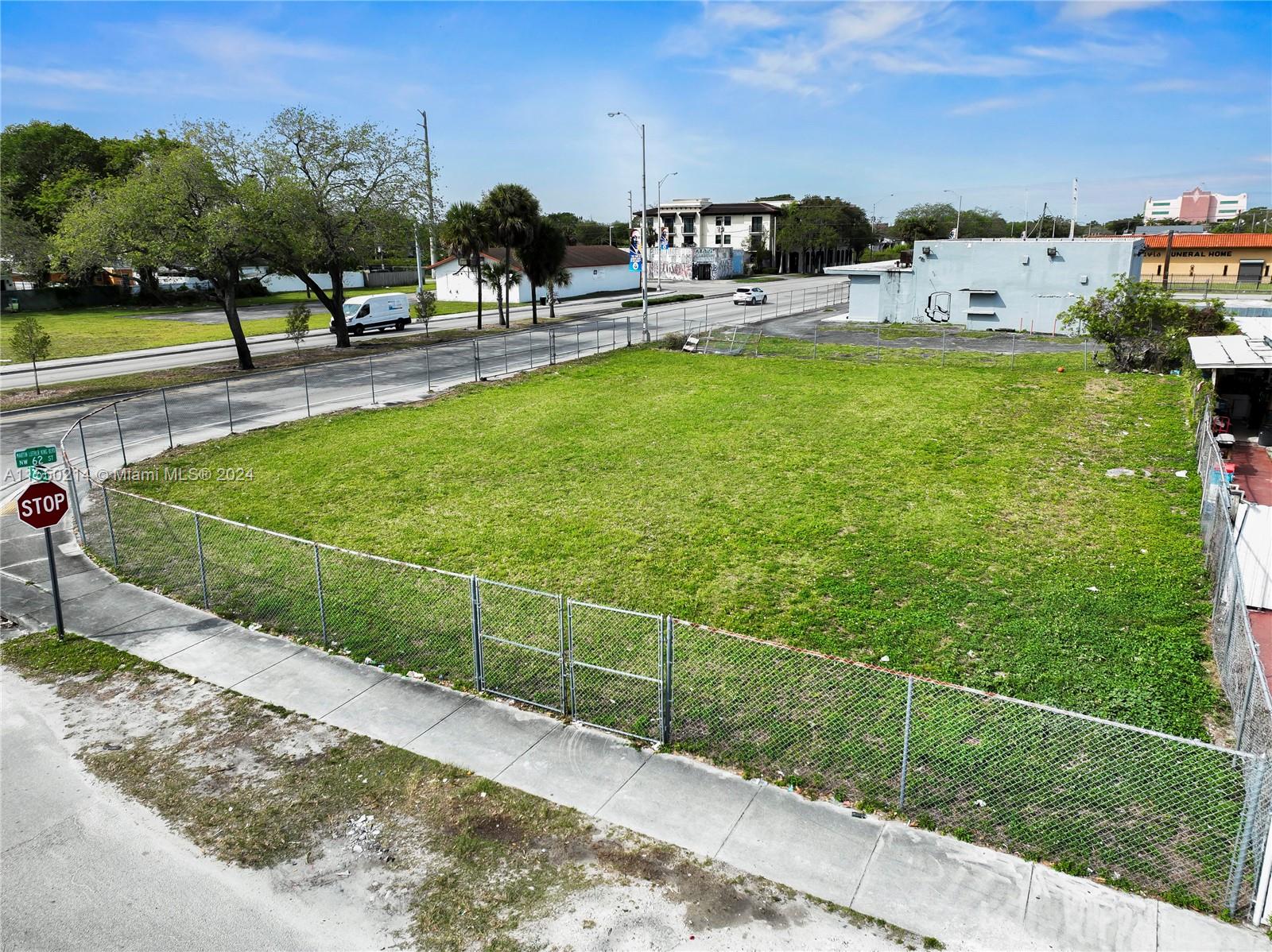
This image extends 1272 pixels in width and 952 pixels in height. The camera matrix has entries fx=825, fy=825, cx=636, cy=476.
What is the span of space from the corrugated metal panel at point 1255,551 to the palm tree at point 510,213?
1695 inches

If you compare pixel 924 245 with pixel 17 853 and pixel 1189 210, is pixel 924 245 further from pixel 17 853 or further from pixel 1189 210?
pixel 1189 210

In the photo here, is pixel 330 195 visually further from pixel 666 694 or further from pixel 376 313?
pixel 666 694

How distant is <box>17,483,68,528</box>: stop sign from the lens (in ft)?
36.5

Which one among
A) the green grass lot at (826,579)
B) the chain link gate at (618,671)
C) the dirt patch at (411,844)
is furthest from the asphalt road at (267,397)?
the chain link gate at (618,671)

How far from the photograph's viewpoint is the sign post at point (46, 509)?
1115cm

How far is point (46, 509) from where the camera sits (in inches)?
452

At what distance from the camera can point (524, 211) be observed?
4947 centimetres

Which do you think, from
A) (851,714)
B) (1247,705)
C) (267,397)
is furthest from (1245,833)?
(267,397)

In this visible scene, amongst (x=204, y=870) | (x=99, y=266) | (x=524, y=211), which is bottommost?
(x=204, y=870)

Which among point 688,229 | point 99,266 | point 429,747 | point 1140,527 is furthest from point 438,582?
point 688,229

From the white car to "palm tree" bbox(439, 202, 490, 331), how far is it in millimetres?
4558

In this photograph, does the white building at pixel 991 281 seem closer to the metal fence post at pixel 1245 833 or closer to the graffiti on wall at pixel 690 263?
the metal fence post at pixel 1245 833

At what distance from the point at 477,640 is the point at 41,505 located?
648cm

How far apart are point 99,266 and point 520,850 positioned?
31.3 metres
